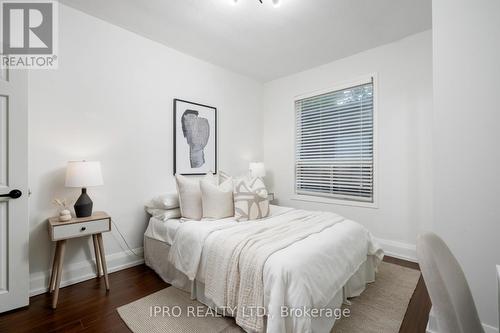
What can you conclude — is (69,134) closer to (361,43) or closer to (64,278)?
(64,278)

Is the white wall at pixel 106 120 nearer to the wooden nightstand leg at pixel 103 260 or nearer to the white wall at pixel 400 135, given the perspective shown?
the wooden nightstand leg at pixel 103 260

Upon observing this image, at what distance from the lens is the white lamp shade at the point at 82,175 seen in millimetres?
2051

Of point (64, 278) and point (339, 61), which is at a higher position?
point (339, 61)

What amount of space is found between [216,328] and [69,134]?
2.28 m

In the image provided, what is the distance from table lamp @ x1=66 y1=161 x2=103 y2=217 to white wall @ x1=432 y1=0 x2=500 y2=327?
2867 millimetres

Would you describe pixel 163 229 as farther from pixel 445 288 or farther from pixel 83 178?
pixel 445 288

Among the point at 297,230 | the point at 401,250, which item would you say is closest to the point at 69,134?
the point at 297,230

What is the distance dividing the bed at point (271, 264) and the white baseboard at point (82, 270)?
348 mm

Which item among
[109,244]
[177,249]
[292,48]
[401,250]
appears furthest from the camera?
[292,48]

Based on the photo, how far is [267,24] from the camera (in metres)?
2.58

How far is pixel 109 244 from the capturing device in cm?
254

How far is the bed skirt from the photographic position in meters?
1.63

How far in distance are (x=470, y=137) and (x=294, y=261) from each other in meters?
1.42

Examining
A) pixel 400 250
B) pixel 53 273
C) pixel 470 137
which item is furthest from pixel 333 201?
pixel 53 273
